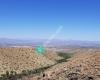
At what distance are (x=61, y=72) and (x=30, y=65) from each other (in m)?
140

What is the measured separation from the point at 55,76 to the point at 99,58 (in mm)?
12503

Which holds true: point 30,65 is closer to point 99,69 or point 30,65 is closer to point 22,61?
point 22,61

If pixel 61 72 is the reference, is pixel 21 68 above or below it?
below

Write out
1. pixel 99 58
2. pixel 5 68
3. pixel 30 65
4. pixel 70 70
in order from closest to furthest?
pixel 70 70, pixel 99 58, pixel 5 68, pixel 30 65

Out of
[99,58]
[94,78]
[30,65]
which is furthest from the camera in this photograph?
[30,65]

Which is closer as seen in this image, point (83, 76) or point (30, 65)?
point (83, 76)

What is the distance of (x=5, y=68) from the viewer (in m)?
172

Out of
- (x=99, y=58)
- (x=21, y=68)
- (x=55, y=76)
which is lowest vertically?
(x=21, y=68)

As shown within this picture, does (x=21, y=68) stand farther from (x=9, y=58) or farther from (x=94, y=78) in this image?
(x=94, y=78)

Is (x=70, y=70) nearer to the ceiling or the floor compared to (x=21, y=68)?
nearer to the ceiling

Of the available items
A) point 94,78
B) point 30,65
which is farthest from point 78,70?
point 30,65

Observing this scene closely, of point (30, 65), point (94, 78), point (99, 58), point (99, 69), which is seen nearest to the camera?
point (94, 78)

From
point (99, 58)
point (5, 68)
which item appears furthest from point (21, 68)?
point (99, 58)

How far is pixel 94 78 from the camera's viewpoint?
4688 centimetres
